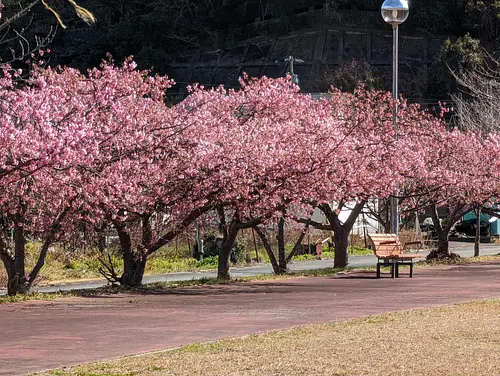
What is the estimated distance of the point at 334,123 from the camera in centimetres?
2398

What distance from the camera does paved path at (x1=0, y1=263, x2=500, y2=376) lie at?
1202 centimetres

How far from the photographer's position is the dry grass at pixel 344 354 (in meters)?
10.1

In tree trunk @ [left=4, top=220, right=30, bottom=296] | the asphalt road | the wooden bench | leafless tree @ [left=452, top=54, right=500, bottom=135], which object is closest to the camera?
tree trunk @ [left=4, top=220, right=30, bottom=296]

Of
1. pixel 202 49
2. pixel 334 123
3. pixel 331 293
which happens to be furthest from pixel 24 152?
pixel 202 49

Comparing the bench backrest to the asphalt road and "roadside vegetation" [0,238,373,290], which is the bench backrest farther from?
"roadside vegetation" [0,238,373,290]

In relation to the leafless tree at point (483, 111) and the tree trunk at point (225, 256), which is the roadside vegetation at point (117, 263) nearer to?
the tree trunk at point (225, 256)

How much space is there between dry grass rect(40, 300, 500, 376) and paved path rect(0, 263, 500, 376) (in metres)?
0.74

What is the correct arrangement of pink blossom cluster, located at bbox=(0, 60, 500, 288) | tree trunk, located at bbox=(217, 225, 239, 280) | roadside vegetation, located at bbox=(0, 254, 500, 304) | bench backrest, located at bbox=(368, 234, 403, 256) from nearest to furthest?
pink blossom cluster, located at bbox=(0, 60, 500, 288) → roadside vegetation, located at bbox=(0, 254, 500, 304) → tree trunk, located at bbox=(217, 225, 239, 280) → bench backrest, located at bbox=(368, 234, 403, 256)

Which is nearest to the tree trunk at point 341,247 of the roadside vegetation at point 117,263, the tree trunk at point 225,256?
the tree trunk at point 225,256

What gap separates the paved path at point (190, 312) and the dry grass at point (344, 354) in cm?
74

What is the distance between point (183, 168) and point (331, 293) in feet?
11.8

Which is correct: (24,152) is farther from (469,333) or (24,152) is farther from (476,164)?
(476,164)

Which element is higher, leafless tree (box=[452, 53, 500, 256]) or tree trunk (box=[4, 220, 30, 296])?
leafless tree (box=[452, 53, 500, 256])

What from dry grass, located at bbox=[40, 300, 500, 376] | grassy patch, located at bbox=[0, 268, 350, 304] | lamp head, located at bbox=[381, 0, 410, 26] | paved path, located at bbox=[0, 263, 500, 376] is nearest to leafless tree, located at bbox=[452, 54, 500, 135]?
lamp head, located at bbox=[381, 0, 410, 26]
